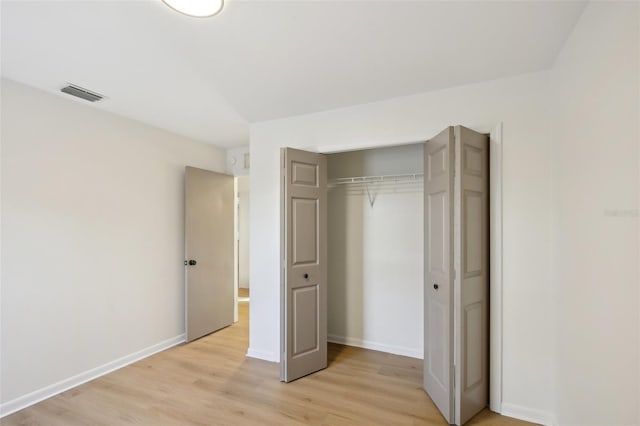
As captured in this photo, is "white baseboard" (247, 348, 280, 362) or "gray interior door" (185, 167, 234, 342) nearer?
"white baseboard" (247, 348, 280, 362)

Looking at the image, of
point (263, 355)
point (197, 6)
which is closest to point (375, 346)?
point (263, 355)

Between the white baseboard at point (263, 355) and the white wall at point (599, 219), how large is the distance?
243 centimetres

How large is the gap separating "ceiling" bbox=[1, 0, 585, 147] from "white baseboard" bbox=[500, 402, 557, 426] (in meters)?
2.50

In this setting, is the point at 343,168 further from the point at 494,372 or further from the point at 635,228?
the point at 635,228

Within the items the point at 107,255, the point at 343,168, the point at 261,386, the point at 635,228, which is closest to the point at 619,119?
the point at 635,228

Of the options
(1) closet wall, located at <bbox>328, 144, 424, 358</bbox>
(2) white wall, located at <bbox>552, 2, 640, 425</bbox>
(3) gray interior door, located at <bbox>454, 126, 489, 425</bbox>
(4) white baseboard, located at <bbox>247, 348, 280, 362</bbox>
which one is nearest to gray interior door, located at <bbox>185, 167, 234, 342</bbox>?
(4) white baseboard, located at <bbox>247, 348, 280, 362</bbox>

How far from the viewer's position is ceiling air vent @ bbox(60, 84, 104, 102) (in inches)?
100

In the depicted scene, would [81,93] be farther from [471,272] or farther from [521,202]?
[521,202]

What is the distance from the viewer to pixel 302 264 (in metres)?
2.95

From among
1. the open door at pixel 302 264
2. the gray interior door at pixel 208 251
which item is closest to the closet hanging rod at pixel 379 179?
the open door at pixel 302 264

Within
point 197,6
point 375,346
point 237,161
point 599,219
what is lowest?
point 375,346

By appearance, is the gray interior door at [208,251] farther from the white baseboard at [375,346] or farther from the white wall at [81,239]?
the white baseboard at [375,346]

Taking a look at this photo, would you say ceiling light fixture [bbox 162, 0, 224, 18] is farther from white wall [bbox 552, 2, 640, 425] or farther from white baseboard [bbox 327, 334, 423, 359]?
white baseboard [bbox 327, 334, 423, 359]

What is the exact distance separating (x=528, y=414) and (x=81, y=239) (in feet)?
13.2
